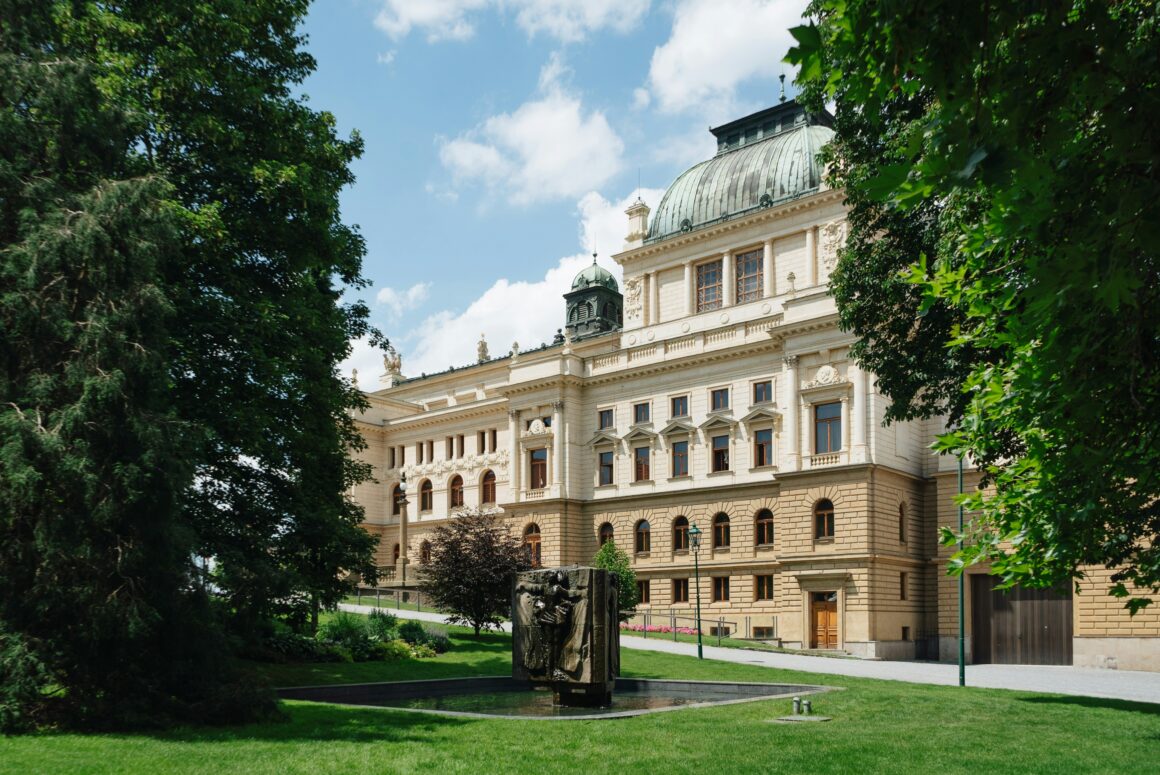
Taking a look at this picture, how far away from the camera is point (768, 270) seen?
54.0 metres

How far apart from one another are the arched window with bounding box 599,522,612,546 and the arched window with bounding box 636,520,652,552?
1.90 meters

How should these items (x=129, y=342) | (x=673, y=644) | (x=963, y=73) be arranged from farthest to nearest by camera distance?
1. (x=673, y=644)
2. (x=129, y=342)
3. (x=963, y=73)

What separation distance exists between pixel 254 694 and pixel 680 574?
38.5 meters

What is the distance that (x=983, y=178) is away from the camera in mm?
4977

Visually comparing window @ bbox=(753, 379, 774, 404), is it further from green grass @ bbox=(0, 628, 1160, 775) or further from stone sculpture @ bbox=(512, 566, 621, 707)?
stone sculpture @ bbox=(512, 566, 621, 707)

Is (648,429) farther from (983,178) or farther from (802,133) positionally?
(983,178)

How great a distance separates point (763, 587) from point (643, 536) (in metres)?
7.91

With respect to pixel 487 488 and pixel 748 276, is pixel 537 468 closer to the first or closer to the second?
pixel 487 488

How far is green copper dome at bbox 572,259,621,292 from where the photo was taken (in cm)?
7662

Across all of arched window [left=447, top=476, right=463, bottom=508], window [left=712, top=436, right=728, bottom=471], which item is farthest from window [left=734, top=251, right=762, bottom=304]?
arched window [left=447, top=476, right=463, bottom=508]

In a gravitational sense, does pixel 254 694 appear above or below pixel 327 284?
below

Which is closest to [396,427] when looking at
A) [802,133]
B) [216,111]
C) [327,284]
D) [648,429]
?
[648,429]

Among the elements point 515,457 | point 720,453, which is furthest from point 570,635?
point 515,457

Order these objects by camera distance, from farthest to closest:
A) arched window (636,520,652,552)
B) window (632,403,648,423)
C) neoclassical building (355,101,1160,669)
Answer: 1. window (632,403,648,423)
2. arched window (636,520,652,552)
3. neoclassical building (355,101,1160,669)
